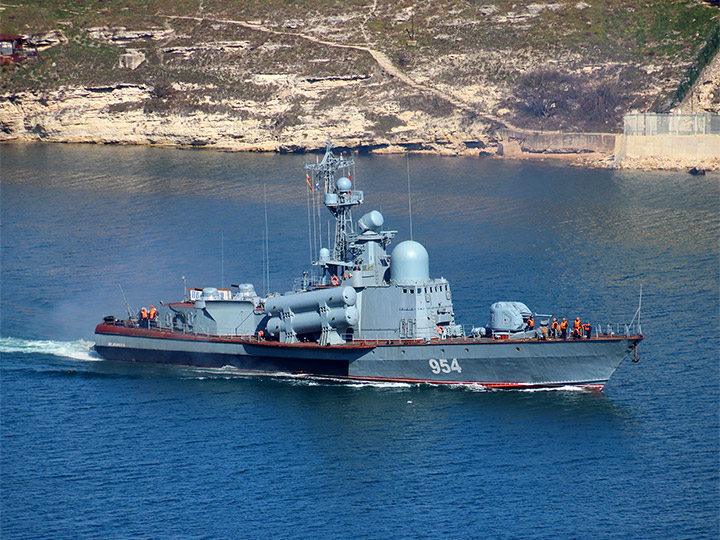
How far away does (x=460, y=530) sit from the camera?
4769cm

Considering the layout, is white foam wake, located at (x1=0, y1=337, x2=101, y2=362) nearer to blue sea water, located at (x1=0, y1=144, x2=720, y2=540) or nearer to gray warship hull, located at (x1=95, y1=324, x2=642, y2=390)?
blue sea water, located at (x1=0, y1=144, x2=720, y2=540)

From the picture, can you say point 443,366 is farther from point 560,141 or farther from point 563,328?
point 560,141

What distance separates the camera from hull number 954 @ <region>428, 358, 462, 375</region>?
63.4 meters

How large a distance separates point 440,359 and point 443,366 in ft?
1.37

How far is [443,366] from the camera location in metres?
63.6

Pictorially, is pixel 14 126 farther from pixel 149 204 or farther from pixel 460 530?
pixel 460 530

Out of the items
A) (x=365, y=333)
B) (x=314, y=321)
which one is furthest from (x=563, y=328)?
(x=314, y=321)

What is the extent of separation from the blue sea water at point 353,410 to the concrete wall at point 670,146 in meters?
26.9

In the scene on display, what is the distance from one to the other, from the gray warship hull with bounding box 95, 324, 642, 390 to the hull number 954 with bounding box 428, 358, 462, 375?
5 cm

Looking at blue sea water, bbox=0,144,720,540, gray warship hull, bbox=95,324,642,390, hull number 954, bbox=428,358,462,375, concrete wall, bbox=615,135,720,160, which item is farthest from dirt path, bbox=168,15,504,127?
hull number 954, bbox=428,358,462,375

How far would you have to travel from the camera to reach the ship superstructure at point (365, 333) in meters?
62.6

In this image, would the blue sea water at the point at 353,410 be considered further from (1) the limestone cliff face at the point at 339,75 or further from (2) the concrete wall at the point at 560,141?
(1) the limestone cliff face at the point at 339,75

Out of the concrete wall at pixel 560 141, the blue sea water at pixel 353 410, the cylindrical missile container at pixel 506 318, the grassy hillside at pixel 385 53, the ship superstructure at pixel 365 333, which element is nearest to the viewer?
the blue sea water at pixel 353 410

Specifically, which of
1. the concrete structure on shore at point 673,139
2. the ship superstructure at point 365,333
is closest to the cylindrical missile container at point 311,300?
the ship superstructure at point 365,333
